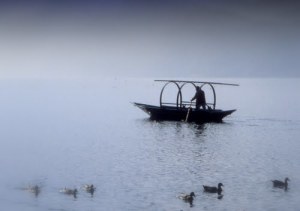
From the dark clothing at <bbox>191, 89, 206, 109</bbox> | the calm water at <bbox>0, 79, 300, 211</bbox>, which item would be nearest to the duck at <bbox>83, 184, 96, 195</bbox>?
the calm water at <bbox>0, 79, 300, 211</bbox>

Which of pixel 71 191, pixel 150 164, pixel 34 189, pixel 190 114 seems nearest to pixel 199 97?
pixel 190 114

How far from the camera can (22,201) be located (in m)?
31.0

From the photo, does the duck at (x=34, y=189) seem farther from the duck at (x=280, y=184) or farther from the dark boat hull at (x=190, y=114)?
the dark boat hull at (x=190, y=114)

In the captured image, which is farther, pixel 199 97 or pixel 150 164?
pixel 199 97

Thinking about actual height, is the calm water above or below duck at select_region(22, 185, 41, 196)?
above

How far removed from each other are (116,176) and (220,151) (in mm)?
15366

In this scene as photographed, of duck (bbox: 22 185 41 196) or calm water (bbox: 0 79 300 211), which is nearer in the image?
calm water (bbox: 0 79 300 211)

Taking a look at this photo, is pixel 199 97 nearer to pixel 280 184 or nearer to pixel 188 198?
pixel 280 184

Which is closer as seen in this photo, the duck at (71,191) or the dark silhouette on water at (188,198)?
the dark silhouette on water at (188,198)

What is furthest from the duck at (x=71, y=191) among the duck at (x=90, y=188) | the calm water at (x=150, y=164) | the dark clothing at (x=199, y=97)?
the dark clothing at (x=199, y=97)

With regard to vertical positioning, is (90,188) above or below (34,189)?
above

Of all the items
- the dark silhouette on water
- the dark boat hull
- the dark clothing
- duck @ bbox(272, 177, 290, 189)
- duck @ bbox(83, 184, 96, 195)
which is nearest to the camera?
Result: the dark silhouette on water

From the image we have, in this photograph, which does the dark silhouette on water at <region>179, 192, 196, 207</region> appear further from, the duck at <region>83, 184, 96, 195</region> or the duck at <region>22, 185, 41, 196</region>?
the duck at <region>22, 185, 41, 196</region>

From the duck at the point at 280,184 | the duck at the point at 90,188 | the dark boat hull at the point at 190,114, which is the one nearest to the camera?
the duck at the point at 90,188
